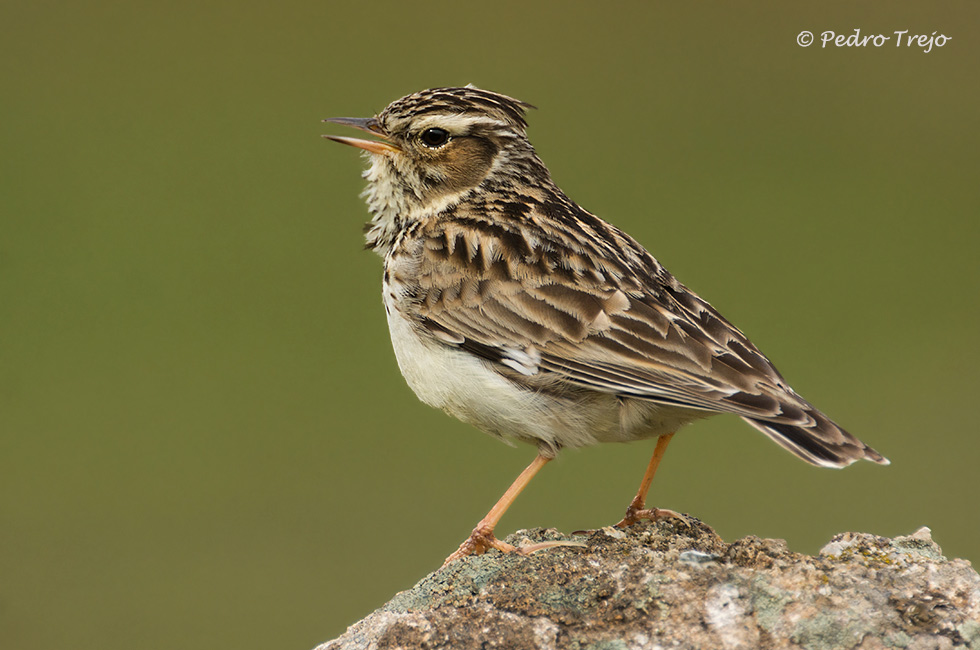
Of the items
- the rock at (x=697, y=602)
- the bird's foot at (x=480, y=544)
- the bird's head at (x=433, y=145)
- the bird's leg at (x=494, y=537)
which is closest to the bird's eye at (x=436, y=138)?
the bird's head at (x=433, y=145)

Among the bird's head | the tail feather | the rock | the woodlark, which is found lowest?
the rock

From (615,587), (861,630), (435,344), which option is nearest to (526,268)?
(435,344)

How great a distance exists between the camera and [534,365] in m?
5.20

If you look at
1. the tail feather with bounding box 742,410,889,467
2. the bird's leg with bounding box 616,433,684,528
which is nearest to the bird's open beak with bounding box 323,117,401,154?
the bird's leg with bounding box 616,433,684,528

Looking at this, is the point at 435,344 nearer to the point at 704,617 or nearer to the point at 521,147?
the point at 521,147

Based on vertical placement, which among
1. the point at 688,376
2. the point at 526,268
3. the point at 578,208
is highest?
the point at 578,208

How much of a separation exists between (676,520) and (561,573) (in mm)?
978

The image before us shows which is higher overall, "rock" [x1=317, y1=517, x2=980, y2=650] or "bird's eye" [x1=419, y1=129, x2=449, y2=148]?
"bird's eye" [x1=419, y1=129, x2=449, y2=148]

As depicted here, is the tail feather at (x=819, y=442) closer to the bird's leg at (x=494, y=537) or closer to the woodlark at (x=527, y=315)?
the woodlark at (x=527, y=315)

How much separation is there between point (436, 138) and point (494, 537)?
2507mm

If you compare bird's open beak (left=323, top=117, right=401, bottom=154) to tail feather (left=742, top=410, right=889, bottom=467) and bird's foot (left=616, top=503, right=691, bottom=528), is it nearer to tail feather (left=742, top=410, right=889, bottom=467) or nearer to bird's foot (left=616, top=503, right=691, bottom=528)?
bird's foot (left=616, top=503, right=691, bottom=528)

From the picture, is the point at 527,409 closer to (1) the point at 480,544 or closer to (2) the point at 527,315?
(2) the point at 527,315

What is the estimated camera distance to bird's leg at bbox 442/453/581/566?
15.9 feet

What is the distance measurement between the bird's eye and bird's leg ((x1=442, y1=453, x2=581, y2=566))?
2.10 meters
